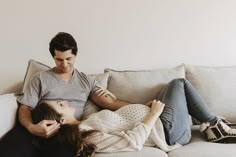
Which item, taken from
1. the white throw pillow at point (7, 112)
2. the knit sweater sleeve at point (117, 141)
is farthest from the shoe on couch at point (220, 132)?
the white throw pillow at point (7, 112)

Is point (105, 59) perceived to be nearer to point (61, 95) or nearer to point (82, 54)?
point (82, 54)

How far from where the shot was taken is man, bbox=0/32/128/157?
5.76 ft

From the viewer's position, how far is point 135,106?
2012 mm

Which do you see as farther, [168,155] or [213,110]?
[213,110]

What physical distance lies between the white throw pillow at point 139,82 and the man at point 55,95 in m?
0.08

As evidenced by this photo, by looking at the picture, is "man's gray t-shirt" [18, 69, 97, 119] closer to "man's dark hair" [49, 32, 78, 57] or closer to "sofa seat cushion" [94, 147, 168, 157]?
"man's dark hair" [49, 32, 78, 57]

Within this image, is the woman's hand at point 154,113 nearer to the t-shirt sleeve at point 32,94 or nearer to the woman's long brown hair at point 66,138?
the woman's long brown hair at point 66,138

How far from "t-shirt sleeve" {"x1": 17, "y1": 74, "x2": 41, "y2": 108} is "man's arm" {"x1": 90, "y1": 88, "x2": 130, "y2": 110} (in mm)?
375

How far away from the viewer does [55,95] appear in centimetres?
213

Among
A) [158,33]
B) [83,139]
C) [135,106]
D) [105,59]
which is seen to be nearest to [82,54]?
[105,59]

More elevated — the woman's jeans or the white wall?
the white wall

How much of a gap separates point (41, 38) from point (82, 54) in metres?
0.33

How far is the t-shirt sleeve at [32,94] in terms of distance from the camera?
2.03 metres

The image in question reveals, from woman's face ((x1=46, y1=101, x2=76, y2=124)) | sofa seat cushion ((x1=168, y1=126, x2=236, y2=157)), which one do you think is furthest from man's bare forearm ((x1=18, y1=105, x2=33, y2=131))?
sofa seat cushion ((x1=168, y1=126, x2=236, y2=157))
